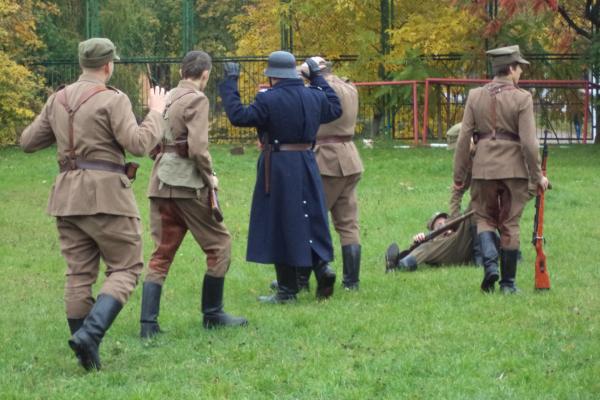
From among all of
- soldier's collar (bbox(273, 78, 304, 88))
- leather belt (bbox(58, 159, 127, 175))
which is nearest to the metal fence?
soldier's collar (bbox(273, 78, 304, 88))

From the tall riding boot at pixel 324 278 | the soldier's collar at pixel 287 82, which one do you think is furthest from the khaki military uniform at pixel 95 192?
the tall riding boot at pixel 324 278

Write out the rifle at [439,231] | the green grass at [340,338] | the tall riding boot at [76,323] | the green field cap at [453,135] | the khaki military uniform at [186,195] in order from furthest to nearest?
the green field cap at [453,135]
the rifle at [439,231]
the khaki military uniform at [186,195]
the tall riding boot at [76,323]
the green grass at [340,338]

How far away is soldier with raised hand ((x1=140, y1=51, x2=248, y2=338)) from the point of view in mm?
8656

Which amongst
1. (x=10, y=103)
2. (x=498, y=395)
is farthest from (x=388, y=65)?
(x=498, y=395)

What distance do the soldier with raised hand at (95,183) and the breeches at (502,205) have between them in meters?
3.31

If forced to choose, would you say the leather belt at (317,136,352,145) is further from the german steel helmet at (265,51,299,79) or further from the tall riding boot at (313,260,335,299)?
the tall riding boot at (313,260,335,299)

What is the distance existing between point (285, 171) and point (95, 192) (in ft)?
7.69

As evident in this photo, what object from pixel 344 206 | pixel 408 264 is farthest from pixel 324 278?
pixel 408 264

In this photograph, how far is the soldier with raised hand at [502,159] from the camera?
32.2ft

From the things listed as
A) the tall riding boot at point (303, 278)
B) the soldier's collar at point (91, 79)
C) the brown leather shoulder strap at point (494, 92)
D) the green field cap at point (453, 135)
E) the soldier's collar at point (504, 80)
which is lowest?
the tall riding boot at point (303, 278)

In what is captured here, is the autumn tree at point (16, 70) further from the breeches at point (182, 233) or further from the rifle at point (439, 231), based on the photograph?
the breeches at point (182, 233)

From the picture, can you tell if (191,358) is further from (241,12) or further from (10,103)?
(241,12)

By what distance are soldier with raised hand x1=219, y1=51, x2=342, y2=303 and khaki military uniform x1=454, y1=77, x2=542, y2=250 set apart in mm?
1305

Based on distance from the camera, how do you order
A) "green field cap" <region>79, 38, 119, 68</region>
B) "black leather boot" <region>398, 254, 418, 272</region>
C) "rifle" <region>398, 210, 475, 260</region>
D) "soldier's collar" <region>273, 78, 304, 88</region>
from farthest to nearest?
"black leather boot" <region>398, 254, 418, 272</region> → "rifle" <region>398, 210, 475, 260</region> → "soldier's collar" <region>273, 78, 304, 88</region> → "green field cap" <region>79, 38, 119, 68</region>
